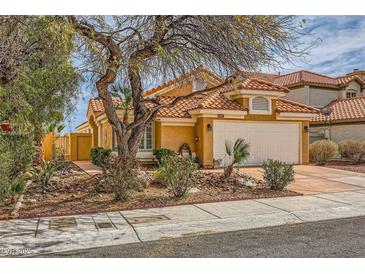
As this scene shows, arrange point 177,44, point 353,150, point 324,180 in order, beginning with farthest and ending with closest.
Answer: point 353,150, point 324,180, point 177,44

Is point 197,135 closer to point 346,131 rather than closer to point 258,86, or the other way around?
point 258,86

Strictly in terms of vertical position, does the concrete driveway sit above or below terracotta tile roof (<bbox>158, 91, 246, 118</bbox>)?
below

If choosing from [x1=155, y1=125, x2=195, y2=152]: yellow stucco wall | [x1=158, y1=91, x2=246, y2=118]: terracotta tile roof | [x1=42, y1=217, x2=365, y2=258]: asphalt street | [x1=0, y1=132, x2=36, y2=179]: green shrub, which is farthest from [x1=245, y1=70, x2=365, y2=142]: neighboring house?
[x1=42, y1=217, x2=365, y2=258]: asphalt street

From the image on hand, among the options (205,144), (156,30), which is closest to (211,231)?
(156,30)

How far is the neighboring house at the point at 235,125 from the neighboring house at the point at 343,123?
5.09 meters

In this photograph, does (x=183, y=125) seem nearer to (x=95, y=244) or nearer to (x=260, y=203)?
(x=260, y=203)

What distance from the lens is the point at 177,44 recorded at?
42.6ft

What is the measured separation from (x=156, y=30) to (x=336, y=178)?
9.84 meters

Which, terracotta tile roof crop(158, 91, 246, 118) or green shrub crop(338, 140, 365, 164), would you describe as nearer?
terracotta tile roof crop(158, 91, 246, 118)

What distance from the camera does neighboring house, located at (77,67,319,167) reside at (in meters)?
20.1

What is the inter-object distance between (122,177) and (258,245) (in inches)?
206

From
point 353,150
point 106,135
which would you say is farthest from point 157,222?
point 353,150

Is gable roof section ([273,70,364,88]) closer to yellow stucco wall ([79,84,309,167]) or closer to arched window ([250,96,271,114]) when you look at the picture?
yellow stucco wall ([79,84,309,167])

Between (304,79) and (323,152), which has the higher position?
(304,79)
